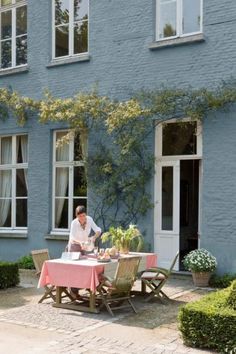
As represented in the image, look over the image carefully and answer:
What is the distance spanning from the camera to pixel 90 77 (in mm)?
13320

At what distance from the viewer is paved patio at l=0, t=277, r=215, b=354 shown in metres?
6.76

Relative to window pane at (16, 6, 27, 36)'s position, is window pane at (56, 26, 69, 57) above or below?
below

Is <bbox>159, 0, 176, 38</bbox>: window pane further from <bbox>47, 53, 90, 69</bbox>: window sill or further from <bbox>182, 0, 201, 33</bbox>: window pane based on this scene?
<bbox>47, 53, 90, 69</bbox>: window sill

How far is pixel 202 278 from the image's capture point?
1079 cm

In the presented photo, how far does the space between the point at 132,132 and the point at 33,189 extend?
11.6 ft

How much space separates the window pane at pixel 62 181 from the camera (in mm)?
13922

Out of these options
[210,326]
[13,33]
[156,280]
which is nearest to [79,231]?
[156,280]

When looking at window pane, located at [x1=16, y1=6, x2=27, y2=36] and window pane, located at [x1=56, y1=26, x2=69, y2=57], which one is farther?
window pane, located at [x1=16, y1=6, x2=27, y2=36]

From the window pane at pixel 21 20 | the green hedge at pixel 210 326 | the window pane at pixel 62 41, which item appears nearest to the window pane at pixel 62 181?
the window pane at pixel 62 41

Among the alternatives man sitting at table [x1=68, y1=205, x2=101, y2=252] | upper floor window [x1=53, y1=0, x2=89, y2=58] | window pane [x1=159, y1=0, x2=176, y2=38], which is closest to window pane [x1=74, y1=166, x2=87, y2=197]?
upper floor window [x1=53, y1=0, x2=89, y2=58]

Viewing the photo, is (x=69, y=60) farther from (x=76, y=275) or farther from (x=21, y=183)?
(x=76, y=275)

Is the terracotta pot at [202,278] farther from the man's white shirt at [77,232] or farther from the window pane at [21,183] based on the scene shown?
the window pane at [21,183]

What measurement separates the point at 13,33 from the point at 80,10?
7.78ft

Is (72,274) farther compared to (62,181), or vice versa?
(62,181)
